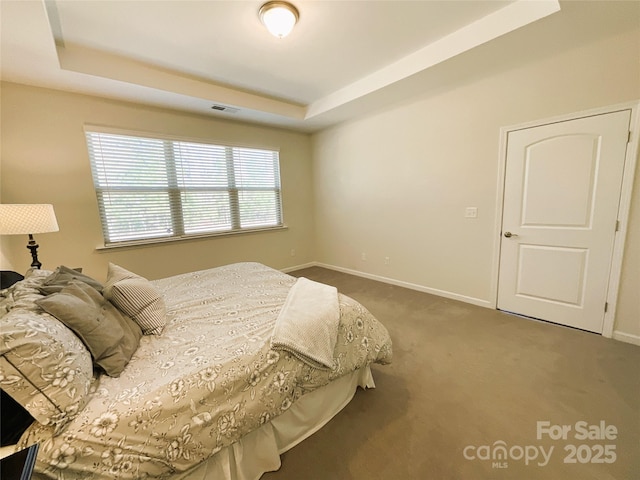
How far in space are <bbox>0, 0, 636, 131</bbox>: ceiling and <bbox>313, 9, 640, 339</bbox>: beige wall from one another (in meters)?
0.28

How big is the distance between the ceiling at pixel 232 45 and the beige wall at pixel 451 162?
28 cm

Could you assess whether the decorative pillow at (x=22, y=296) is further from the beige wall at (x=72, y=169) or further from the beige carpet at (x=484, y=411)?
the beige wall at (x=72, y=169)

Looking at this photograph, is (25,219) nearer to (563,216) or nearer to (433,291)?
(433,291)

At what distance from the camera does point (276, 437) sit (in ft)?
4.40

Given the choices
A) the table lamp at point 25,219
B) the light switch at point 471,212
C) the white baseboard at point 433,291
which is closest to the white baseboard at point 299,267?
the white baseboard at point 433,291

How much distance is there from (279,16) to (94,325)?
230 cm

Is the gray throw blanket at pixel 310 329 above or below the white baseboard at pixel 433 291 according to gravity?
above

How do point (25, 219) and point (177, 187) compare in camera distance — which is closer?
point (25, 219)

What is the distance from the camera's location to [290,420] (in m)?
1.38

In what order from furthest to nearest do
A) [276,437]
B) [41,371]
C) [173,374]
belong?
[276,437]
[173,374]
[41,371]

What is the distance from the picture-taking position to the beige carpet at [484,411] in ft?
4.11

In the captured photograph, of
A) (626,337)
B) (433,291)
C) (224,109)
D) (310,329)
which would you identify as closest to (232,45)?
(224,109)

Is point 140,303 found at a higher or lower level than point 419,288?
higher

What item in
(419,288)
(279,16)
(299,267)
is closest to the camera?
(279,16)
